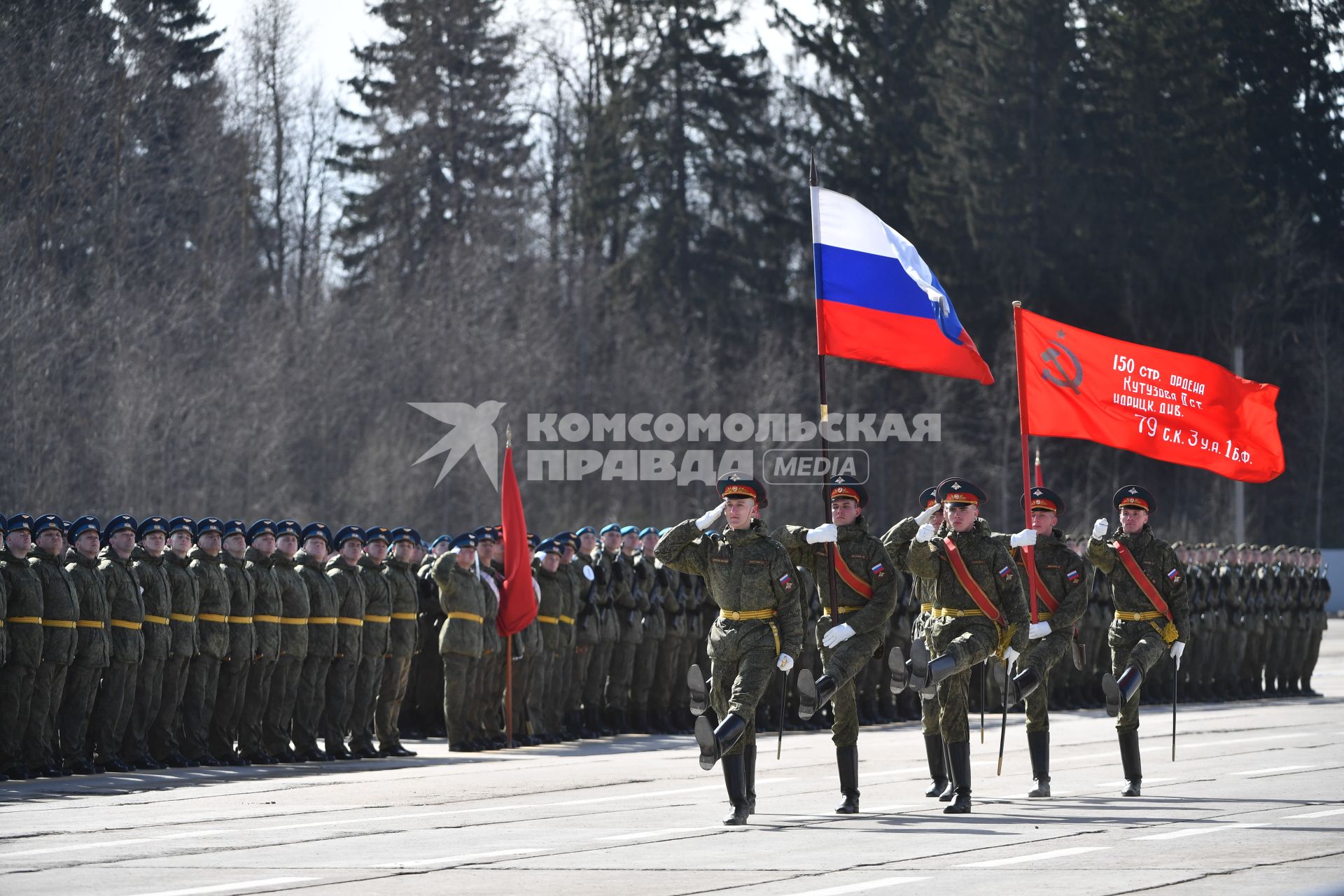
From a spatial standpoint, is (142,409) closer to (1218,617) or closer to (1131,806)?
(1218,617)

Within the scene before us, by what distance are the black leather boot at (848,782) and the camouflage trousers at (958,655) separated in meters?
0.63

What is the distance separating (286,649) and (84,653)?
192cm

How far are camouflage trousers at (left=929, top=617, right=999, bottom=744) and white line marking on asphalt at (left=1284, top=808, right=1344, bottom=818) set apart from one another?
200cm

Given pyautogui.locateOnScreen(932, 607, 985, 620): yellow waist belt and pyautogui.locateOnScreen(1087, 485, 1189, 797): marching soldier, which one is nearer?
pyautogui.locateOnScreen(932, 607, 985, 620): yellow waist belt

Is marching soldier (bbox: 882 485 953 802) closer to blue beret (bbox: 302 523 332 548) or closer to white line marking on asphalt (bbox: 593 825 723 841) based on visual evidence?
white line marking on asphalt (bbox: 593 825 723 841)

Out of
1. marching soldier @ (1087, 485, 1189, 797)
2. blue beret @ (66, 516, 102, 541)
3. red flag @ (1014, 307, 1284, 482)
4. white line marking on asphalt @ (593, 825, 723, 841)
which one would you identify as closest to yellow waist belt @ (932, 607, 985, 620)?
marching soldier @ (1087, 485, 1189, 797)

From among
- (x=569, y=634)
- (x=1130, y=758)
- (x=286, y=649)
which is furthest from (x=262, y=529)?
(x=1130, y=758)

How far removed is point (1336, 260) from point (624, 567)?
48274 mm

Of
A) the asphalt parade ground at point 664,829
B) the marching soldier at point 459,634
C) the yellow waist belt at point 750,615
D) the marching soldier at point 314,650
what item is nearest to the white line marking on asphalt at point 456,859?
the asphalt parade ground at point 664,829

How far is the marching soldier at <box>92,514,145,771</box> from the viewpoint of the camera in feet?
50.2

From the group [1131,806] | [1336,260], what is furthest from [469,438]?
[1131,806]

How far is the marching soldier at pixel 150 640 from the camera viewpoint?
15.5 m

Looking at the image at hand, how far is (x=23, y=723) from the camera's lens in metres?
14.8

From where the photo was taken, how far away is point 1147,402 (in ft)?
51.4
